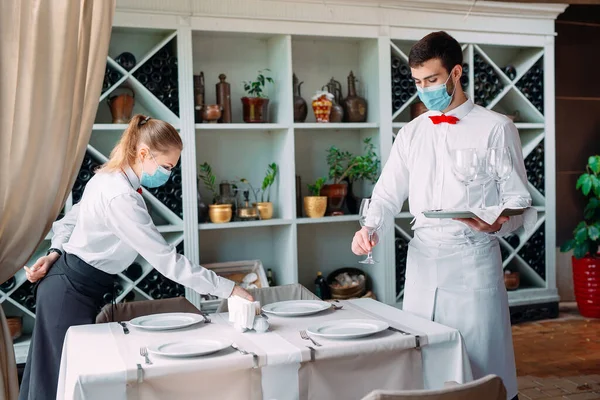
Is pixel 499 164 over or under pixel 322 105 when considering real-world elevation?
under

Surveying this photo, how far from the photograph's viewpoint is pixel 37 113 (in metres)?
3.20

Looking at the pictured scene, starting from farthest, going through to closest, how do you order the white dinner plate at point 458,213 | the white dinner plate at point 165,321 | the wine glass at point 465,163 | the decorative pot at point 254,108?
the decorative pot at point 254,108 → the white dinner plate at point 165,321 → the wine glass at point 465,163 → the white dinner plate at point 458,213

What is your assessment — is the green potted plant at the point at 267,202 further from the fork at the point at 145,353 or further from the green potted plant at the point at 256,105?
the fork at the point at 145,353

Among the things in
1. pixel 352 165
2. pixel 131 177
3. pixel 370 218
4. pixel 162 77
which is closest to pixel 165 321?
pixel 131 177

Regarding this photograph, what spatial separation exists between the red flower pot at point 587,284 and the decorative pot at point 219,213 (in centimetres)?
288

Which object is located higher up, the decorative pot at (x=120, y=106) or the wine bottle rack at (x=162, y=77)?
the wine bottle rack at (x=162, y=77)

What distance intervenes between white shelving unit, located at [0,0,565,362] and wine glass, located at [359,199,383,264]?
6.36ft

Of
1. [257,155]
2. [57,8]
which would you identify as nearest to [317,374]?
[57,8]

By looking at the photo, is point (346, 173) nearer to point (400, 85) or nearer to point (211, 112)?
point (400, 85)

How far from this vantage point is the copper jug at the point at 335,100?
479 centimetres


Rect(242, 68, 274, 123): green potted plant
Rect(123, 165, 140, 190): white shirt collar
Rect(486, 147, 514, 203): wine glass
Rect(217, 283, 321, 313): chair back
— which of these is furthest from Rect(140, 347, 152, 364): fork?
Rect(242, 68, 274, 123): green potted plant

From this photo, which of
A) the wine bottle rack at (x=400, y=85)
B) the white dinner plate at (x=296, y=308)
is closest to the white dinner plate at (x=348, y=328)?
the white dinner plate at (x=296, y=308)

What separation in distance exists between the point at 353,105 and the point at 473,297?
266cm

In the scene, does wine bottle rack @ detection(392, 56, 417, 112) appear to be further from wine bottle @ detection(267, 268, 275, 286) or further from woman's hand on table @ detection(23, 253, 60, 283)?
woman's hand on table @ detection(23, 253, 60, 283)
